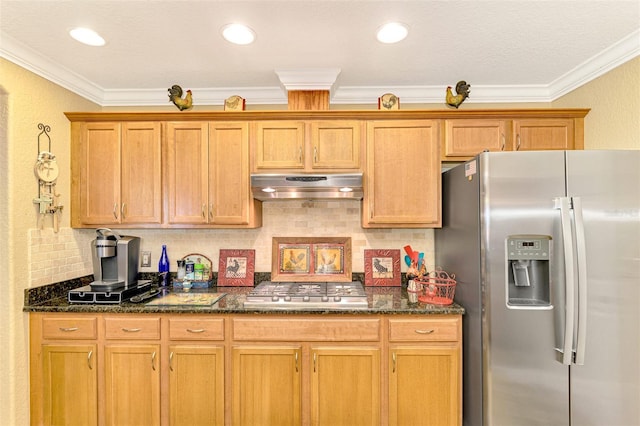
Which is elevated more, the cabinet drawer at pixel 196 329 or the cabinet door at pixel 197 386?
the cabinet drawer at pixel 196 329

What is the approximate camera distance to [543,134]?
240cm

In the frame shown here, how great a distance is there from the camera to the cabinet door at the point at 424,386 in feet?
6.75

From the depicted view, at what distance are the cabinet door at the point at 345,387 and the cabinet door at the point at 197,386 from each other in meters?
0.62

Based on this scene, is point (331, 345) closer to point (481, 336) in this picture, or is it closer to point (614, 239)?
point (481, 336)

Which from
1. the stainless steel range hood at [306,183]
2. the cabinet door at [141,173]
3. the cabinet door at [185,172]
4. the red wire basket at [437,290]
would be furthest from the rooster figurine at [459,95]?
the cabinet door at [141,173]

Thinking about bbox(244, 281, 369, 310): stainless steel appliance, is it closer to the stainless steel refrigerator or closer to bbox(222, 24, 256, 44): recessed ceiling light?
the stainless steel refrigerator

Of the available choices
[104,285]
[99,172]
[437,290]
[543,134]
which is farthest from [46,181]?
[543,134]

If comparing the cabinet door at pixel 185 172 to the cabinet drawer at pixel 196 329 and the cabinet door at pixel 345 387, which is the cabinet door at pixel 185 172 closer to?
the cabinet drawer at pixel 196 329

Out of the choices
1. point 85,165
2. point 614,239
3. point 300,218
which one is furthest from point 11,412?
point 614,239

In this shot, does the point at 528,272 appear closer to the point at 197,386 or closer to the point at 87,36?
the point at 197,386

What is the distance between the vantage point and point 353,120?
2457 mm

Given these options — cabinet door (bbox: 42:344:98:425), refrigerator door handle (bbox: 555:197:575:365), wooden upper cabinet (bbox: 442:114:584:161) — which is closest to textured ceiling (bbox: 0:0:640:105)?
wooden upper cabinet (bbox: 442:114:584:161)

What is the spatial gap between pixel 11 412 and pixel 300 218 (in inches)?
91.9

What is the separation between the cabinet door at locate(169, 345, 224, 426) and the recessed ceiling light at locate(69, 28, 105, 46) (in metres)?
2.04
